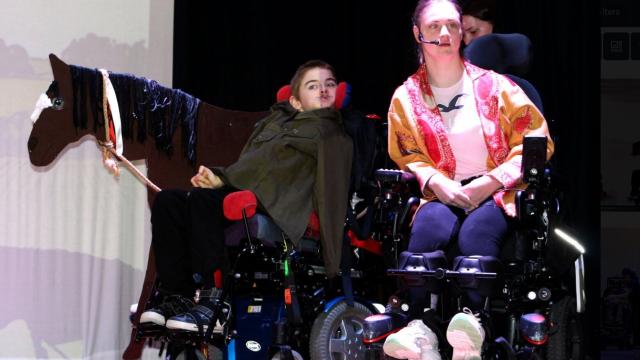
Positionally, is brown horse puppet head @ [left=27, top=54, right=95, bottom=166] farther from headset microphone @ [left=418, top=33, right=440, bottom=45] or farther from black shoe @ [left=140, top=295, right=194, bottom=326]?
headset microphone @ [left=418, top=33, right=440, bottom=45]

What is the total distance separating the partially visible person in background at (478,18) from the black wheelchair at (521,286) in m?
1.11

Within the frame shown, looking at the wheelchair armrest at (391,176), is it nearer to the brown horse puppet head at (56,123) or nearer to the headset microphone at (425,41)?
the headset microphone at (425,41)

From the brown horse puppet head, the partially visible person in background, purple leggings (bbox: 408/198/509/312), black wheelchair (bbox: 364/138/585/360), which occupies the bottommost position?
Result: black wheelchair (bbox: 364/138/585/360)

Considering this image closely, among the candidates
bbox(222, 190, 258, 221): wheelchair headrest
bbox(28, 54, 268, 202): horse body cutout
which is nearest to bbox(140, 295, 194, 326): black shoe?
bbox(222, 190, 258, 221): wheelchair headrest

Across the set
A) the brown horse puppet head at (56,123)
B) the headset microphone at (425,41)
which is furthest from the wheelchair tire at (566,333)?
the brown horse puppet head at (56,123)

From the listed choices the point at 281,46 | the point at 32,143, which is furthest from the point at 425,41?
the point at 281,46

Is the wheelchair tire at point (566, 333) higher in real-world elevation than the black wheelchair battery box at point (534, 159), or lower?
lower

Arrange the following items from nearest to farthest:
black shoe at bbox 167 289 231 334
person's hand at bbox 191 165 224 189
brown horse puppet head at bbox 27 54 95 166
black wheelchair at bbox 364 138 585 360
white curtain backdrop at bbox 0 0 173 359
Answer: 1. black wheelchair at bbox 364 138 585 360
2. black shoe at bbox 167 289 231 334
3. person's hand at bbox 191 165 224 189
4. brown horse puppet head at bbox 27 54 95 166
5. white curtain backdrop at bbox 0 0 173 359

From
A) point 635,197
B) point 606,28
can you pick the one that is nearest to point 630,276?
point 635,197

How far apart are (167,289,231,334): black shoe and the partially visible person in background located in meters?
1.41

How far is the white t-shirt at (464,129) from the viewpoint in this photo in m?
2.81

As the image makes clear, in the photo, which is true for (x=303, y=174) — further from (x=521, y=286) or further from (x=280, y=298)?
(x=521, y=286)

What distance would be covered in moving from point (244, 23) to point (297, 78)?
3.32 ft

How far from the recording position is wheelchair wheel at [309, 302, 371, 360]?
3010 millimetres
